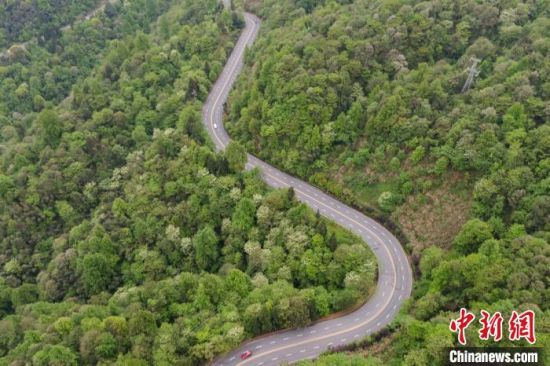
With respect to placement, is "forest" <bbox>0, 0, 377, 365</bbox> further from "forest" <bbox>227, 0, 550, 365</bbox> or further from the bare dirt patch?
"forest" <bbox>227, 0, 550, 365</bbox>

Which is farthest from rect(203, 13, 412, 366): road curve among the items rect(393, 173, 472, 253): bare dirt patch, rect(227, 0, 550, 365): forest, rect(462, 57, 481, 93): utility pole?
rect(462, 57, 481, 93): utility pole

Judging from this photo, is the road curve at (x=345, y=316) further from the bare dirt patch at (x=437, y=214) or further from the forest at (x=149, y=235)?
the bare dirt patch at (x=437, y=214)

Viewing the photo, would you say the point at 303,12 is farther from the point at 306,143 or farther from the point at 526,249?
the point at 526,249

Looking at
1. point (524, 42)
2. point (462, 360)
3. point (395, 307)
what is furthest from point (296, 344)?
point (524, 42)

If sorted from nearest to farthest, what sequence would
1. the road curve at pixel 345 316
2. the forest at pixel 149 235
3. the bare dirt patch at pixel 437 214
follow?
the road curve at pixel 345 316 < the forest at pixel 149 235 < the bare dirt patch at pixel 437 214

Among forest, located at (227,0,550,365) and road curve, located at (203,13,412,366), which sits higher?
forest, located at (227,0,550,365)

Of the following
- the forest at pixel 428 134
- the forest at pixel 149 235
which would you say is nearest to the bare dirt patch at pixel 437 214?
the forest at pixel 428 134

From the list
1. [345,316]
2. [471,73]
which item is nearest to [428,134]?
[471,73]
